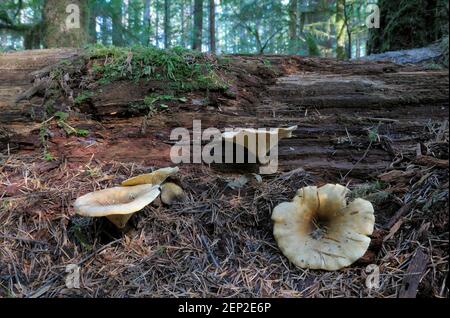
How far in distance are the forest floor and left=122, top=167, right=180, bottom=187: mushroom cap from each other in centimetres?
19

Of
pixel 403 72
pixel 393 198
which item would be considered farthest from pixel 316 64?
pixel 393 198

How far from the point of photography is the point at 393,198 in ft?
8.08

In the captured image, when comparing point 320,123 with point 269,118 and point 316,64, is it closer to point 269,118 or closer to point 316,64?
point 269,118

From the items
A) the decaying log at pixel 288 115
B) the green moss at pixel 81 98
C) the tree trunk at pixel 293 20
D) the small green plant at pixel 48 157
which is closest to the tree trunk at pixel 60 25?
the decaying log at pixel 288 115

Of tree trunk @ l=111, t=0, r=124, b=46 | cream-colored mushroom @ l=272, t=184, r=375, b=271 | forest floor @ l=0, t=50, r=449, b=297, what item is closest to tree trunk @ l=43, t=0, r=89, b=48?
forest floor @ l=0, t=50, r=449, b=297

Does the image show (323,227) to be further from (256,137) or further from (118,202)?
(118,202)

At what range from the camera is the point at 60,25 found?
5547mm

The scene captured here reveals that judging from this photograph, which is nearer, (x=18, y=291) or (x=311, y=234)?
(x=18, y=291)

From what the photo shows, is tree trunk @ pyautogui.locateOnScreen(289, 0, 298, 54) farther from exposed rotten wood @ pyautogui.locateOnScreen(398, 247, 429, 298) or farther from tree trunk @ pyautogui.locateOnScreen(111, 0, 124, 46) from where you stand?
exposed rotten wood @ pyautogui.locateOnScreen(398, 247, 429, 298)

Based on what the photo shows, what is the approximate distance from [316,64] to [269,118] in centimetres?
101

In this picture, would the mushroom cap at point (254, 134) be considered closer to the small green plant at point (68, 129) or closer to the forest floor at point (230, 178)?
the forest floor at point (230, 178)

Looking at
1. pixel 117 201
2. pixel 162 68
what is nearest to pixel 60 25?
pixel 162 68

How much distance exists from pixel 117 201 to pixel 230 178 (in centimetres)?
93

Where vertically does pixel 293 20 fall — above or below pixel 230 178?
above
